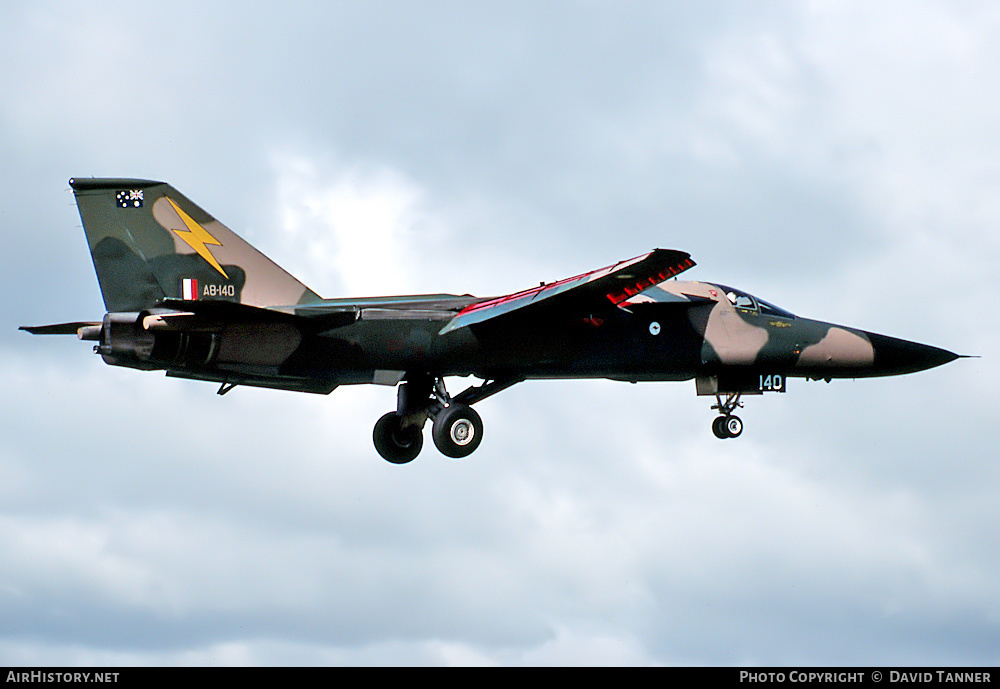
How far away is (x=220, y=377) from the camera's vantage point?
79.7 feet

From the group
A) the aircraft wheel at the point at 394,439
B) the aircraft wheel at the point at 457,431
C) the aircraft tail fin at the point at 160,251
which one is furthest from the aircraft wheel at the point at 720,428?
the aircraft tail fin at the point at 160,251

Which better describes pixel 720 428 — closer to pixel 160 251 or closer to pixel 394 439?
pixel 394 439

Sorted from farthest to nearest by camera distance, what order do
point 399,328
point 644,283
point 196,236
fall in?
point 196,236 < point 399,328 < point 644,283

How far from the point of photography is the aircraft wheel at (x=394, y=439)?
26.6 m

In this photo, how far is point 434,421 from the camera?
82.8 feet

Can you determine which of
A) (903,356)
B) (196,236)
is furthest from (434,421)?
(903,356)

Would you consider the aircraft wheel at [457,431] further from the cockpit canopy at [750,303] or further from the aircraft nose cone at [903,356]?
the aircraft nose cone at [903,356]

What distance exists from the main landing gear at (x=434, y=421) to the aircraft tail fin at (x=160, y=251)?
3180mm

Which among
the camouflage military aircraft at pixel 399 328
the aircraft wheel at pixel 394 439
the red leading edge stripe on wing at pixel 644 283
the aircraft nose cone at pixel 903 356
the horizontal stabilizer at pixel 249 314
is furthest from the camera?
the aircraft nose cone at pixel 903 356

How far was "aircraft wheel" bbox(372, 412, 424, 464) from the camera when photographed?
2664cm

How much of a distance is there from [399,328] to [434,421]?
1957 mm
